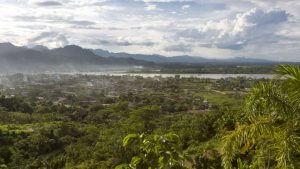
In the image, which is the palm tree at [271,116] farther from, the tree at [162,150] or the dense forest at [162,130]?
the tree at [162,150]

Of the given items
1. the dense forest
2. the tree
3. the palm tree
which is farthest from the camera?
the palm tree

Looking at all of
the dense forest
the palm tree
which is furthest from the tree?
the palm tree

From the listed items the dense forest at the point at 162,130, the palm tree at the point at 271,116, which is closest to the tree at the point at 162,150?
the dense forest at the point at 162,130

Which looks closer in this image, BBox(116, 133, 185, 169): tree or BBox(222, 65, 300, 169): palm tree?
BBox(116, 133, 185, 169): tree

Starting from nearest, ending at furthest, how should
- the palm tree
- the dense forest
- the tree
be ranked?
the tree → the dense forest → the palm tree

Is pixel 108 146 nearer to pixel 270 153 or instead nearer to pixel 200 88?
pixel 270 153

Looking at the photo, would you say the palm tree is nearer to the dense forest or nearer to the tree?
the dense forest

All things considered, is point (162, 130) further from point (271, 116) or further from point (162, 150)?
point (162, 150)

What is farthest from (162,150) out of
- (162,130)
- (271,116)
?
(162,130)
